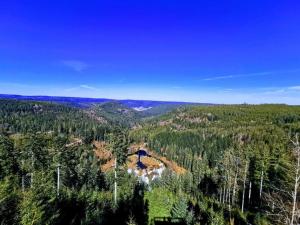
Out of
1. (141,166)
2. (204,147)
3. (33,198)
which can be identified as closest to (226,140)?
(204,147)

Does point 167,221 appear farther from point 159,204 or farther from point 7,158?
point 7,158

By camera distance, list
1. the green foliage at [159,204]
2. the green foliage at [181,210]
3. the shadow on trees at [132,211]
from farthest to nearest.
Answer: the green foliage at [159,204]
the shadow on trees at [132,211]
the green foliage at [181,210]

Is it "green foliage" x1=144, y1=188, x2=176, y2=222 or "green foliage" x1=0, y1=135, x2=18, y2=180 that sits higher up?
"green foliage" x1=0, y1=135, x2=18, y2=180

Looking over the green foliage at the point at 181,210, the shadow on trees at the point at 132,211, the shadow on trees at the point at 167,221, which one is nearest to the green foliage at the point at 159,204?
the shadow on trees at the point at 132,211

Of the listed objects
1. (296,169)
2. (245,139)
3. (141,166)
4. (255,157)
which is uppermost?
(296,169)

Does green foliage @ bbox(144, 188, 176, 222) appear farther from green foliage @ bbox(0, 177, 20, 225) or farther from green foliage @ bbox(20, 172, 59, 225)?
green foliage @ bbox(0, 177, 20, 225)

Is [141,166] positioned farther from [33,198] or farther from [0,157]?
[33,198]

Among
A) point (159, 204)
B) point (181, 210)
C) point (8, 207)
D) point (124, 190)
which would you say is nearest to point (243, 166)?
point (159, 204)

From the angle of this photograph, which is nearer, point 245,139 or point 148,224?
point 148,224

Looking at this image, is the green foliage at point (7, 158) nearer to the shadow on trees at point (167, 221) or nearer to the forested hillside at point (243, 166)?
the shadow on trees at point (167, 221)

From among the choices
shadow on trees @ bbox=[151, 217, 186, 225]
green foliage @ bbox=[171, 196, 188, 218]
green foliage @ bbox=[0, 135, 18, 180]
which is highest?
green foliage @ bbox=[0, 135, 18, 180]

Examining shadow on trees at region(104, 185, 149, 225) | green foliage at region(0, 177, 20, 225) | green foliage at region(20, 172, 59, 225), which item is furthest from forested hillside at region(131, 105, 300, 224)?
→ green foliage at region(0, 177, 20, 225)
